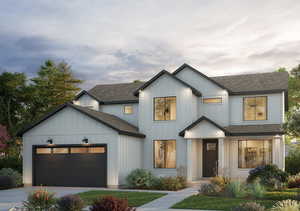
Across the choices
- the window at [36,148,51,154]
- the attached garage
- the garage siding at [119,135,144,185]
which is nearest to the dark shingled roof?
the garage siding at [119,135,144,185]

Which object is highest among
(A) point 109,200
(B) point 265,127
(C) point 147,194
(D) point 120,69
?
(D) point 120,69

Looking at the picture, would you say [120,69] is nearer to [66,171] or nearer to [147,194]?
[66,171]

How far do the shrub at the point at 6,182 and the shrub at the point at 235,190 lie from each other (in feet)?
41.0

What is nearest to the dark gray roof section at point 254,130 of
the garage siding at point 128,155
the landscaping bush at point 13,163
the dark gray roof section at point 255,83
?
the dark gray roof section at point 255,83

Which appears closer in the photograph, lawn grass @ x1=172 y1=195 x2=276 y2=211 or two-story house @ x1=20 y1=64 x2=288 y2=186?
lawn grass @ x1=172 y1=195 x2=276 y2=211

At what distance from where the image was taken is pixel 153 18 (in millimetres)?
21578

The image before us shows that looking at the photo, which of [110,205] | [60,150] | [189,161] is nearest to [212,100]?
[189,161]

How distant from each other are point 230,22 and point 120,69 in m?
15.7

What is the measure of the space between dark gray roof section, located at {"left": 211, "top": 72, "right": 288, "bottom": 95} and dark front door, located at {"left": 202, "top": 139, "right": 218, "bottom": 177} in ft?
11.3

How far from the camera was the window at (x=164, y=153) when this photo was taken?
→ 2592 centimetres

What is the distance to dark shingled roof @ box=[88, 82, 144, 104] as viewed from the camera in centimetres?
2872

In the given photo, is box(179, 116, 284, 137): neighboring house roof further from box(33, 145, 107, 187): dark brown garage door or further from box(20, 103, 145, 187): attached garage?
box(33, 145, 107, 187): dark brown garage door

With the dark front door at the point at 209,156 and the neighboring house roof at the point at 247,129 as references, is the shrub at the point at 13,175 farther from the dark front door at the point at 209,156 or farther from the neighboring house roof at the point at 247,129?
the dark front door at the point at 209,156

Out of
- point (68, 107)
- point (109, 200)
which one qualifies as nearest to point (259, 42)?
point (68, 107)
